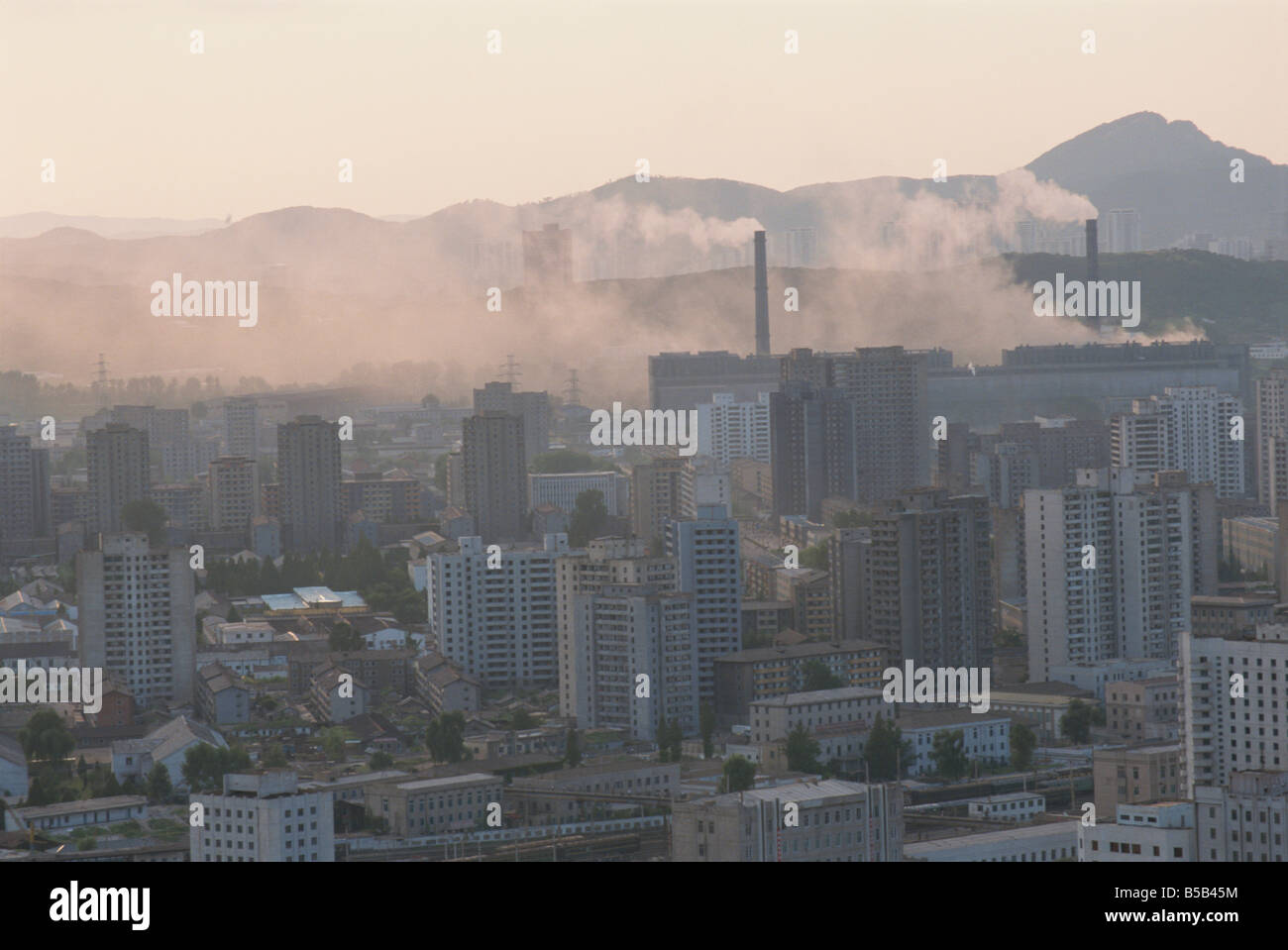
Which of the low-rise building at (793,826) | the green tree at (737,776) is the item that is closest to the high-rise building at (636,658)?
the green tree at (737,776)

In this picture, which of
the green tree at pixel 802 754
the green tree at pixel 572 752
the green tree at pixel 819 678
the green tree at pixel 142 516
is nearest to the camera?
the green tree at pixel 802 754

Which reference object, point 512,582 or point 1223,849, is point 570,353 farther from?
point 1223,849

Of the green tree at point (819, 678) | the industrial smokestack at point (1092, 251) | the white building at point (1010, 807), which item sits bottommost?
the white building at point (1010, 807)

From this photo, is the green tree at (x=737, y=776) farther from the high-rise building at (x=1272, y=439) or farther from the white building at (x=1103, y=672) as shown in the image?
the high-rise building at (x=1272, y=439)

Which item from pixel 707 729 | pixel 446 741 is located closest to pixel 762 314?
pixel 707 729

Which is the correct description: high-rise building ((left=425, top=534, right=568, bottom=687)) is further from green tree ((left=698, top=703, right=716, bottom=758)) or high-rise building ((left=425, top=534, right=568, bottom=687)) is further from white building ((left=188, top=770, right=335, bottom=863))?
white building ((left=188, top=770, right=335, bottom=863))

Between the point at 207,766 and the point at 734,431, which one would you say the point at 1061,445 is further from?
the point at 207,766
